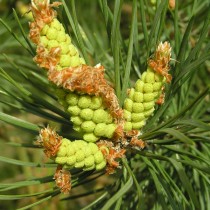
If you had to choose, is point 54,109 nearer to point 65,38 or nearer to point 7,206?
point 65,38

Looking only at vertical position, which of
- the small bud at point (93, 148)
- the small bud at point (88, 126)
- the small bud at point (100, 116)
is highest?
the small bud at point (100, 116)

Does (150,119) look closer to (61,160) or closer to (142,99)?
(142,99)

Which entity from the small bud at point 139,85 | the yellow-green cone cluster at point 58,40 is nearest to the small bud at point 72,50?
the yellow-green cone cluster at point 58,40

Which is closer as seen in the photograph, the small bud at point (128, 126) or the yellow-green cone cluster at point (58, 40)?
the yellow-green cone cluster at point (58, 40)

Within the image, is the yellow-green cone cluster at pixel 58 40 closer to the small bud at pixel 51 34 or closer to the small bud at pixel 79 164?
the small bud at pixel 51 34

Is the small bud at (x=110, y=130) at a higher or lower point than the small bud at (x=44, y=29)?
lower

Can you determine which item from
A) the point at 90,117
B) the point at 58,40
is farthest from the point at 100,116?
the point at 58,40

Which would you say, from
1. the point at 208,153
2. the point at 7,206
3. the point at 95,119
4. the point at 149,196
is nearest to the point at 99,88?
the point at 95,119
